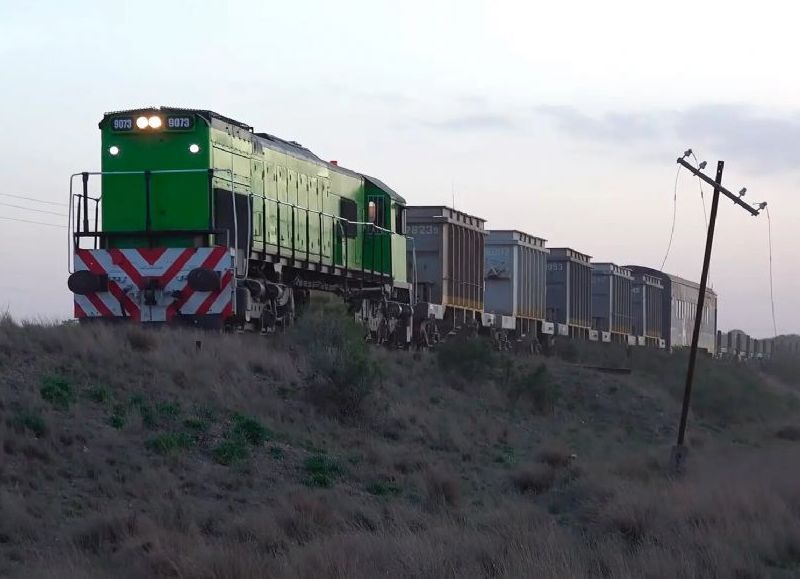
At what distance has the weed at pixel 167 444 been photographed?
48.2ft

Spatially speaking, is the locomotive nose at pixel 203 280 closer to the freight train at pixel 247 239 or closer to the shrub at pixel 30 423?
the freight train at pixel 247 239

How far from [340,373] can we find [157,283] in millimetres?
3379

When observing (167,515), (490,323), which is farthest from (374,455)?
(490,323)

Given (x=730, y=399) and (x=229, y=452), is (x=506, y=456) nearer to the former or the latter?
(x=229, y=452)

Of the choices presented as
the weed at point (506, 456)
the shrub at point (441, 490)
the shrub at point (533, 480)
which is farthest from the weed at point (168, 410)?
the weed at point (506, 456)

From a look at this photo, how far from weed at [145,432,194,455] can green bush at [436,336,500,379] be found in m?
12.4

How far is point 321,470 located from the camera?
16016 mm

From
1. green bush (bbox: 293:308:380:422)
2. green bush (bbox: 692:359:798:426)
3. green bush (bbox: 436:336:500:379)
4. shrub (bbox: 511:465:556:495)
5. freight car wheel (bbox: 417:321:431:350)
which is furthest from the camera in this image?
green bush (bbox: 692:359:798:426)

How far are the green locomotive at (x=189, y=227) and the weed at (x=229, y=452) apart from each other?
15.9ft

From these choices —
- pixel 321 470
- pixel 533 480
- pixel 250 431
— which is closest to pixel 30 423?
pixel 250 431

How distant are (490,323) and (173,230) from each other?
18.4m

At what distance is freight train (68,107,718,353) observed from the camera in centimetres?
2042

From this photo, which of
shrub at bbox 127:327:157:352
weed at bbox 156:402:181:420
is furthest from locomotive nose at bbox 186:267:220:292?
weed at bbox 156:402:181:420

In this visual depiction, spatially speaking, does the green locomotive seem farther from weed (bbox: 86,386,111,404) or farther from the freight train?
weed (bbox: 86,386,111,404)
